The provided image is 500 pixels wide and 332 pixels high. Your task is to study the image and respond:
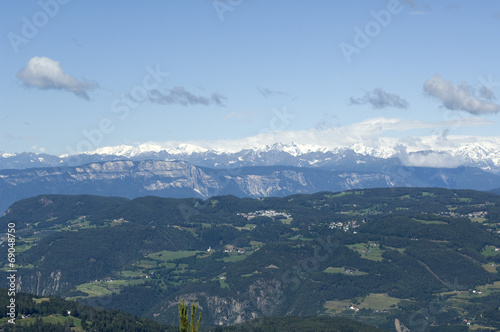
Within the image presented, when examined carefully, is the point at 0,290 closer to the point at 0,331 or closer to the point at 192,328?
the point at 0,331

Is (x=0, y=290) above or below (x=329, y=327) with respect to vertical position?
above

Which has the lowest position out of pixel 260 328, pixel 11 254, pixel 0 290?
pixel 260 328

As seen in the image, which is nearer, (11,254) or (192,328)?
(192,328)

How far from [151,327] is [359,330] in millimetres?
61410

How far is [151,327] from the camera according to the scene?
187875mm

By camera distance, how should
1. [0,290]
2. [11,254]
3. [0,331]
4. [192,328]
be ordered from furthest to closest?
[0,290]
[0,331]
[11,254]
[192,328]

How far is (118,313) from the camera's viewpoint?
7446 inches

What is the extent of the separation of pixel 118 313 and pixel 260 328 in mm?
43017

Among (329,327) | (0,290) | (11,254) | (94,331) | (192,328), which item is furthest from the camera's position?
(329,327)

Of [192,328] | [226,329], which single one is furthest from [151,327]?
[192,328]

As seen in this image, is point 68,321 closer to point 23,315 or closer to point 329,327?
point 23,315

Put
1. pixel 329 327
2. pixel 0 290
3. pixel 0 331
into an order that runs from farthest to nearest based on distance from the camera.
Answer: pixel 329 327 → pixel 0 290 → pixel 0 331

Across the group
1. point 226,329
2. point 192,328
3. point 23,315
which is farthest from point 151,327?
point 192,328

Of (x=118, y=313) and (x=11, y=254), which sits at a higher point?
(x=11, y=254)
